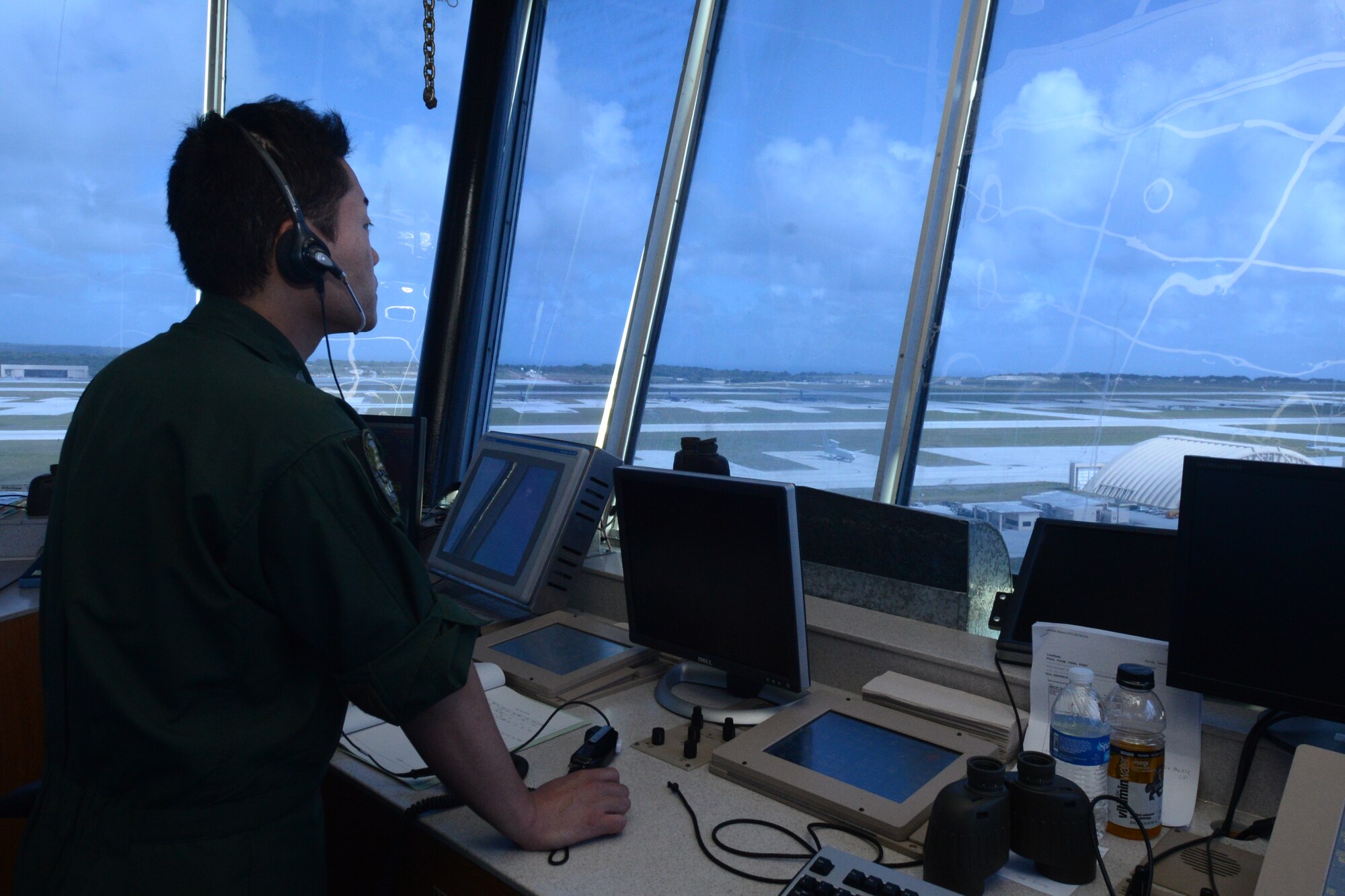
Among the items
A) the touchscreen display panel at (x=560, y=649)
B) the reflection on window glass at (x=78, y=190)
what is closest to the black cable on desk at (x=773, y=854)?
the touchscreen display panel at (x=560, y=649)

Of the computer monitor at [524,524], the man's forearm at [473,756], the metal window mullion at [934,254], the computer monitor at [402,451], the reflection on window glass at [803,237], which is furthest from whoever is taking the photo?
the reflection on window glass at [803,237]

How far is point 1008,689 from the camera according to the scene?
1485 millimetres

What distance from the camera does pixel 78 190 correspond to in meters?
3.72

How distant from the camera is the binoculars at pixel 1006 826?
105 centimetres

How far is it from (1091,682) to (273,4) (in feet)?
14.0

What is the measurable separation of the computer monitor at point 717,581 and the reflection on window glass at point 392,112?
2.77 metres

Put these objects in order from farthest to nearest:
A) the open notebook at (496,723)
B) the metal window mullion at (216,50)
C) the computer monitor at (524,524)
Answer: the metal window mullion at (216,50) → the computer monitor at (524,524) → the open notebook at (496,723)

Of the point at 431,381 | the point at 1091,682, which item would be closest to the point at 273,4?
the point at 431,381

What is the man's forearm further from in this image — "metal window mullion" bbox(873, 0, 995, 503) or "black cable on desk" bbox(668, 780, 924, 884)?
"metal window mullion" bbox(873, 0, 995, 503)

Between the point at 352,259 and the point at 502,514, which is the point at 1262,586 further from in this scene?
the point at 502,514

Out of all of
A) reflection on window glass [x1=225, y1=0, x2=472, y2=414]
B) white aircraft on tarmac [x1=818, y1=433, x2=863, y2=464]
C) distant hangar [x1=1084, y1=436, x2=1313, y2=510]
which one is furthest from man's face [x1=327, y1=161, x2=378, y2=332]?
reflection on window glass [x1=225, y1=0, x2=472, y2=414]

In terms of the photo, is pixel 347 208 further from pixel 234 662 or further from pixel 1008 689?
pixel 1008 689

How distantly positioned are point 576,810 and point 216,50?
13.0 feet

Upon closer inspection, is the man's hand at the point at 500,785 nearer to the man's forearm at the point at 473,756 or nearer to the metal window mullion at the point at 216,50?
the man's forearm at the point at 473,756
